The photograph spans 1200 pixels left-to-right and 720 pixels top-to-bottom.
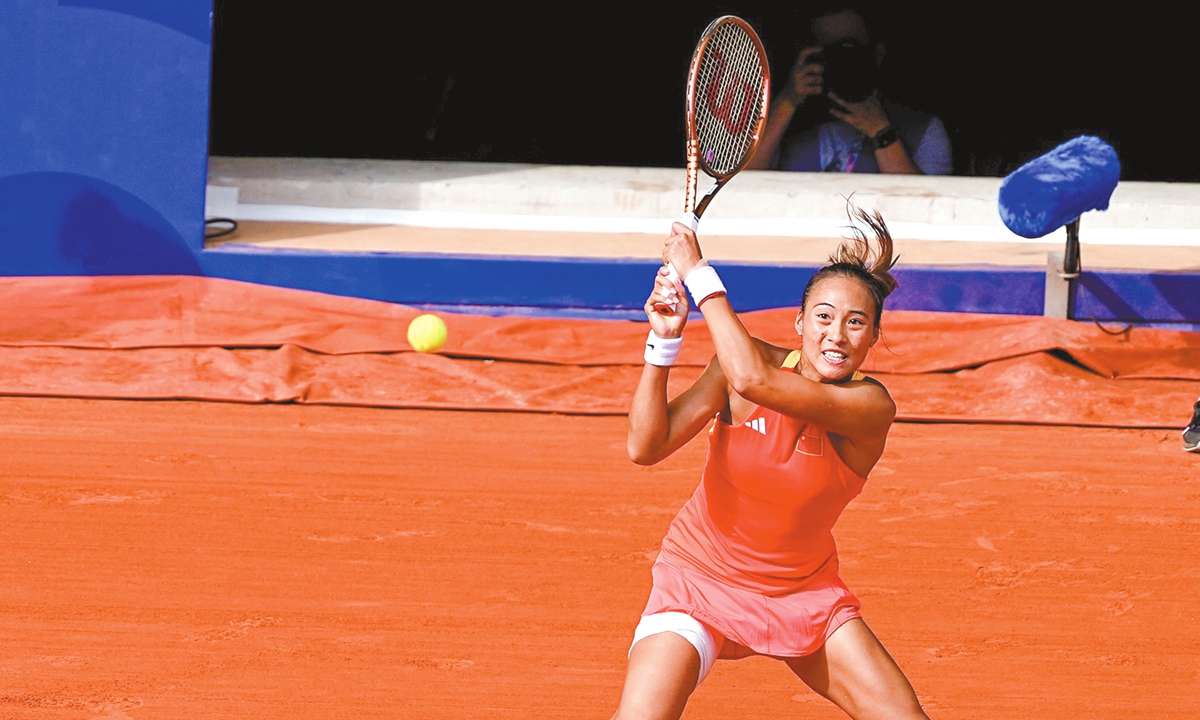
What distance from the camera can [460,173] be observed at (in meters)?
8.03

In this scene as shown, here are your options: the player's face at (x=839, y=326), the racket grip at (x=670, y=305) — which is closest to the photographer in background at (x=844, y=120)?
the player's face at (x=839, y=326)

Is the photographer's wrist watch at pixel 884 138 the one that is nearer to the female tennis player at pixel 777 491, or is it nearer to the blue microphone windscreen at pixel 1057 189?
the blue microphone windscreen at pixel 1057 189

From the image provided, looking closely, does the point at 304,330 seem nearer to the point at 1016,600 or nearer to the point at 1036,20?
the point at 1016,600

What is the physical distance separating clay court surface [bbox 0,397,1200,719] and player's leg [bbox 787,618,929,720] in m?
0.61

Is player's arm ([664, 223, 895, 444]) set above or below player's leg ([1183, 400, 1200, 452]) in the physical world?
above

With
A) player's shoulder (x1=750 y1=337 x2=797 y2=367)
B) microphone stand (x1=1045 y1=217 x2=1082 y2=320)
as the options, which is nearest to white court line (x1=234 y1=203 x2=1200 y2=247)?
microphone stand (x1=1045 y1=217 x2=1082 y2=320)

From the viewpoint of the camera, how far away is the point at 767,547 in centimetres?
258

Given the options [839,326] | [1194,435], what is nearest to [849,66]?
[1194,435]

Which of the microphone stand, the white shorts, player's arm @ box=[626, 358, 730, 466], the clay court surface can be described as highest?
player's arm @ box=[626, 358, 730, 466]

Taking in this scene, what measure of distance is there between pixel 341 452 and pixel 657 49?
20.6ft

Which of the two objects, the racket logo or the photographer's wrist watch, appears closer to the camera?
the racket logo

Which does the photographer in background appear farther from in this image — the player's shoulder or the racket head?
the player's shoulder

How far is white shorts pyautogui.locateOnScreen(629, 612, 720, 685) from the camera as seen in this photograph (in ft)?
8.14

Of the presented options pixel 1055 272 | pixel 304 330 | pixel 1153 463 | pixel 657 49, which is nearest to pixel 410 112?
pixel 657 49
